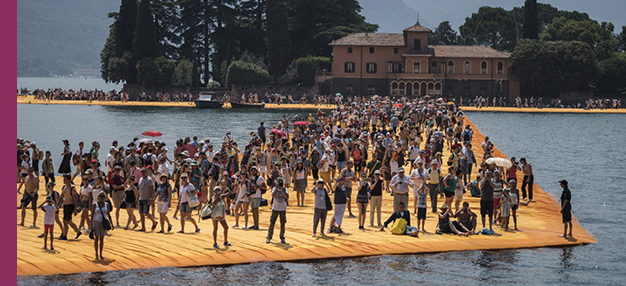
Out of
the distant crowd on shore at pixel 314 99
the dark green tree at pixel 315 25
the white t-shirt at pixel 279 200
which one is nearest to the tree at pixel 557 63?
the distant crowd on shore at pixel 314 99

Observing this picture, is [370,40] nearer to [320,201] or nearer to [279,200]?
[320,201]

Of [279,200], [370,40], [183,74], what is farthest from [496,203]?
[183,74]

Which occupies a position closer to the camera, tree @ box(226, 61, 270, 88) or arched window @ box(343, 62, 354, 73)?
tree @ box(226, 61, 270, 88)

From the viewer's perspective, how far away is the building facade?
97812 millimetres

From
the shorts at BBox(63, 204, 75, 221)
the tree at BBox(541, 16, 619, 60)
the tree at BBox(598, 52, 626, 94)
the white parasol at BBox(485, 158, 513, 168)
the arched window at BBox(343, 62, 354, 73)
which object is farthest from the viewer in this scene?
the tree at BBox(541, 16, 619, 60)

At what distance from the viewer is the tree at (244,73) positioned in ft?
320

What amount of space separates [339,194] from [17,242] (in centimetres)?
767

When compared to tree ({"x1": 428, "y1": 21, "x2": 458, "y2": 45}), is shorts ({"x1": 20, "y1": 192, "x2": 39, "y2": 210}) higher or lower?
lower

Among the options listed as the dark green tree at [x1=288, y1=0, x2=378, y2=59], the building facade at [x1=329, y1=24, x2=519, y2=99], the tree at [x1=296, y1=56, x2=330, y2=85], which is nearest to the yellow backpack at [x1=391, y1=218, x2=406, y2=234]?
the building facade at [x1=329, y1=24, x2=519, y2=99]

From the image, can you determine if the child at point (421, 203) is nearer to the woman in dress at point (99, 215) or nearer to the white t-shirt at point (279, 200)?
the white t-shirt at point (279, 200)

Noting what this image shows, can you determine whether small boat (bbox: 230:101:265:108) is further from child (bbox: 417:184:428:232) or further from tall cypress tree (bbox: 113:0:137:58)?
child (bbox: 417:184:428:232)

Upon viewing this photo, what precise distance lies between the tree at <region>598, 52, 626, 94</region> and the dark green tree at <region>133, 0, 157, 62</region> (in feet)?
175

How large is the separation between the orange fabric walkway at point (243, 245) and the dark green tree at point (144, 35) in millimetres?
73389

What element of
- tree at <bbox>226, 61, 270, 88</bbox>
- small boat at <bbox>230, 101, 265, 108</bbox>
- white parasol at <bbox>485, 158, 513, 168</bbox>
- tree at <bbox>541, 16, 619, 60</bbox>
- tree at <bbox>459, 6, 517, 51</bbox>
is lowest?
white parasol at <bbox>485, 158, 513, 168</bbox>
